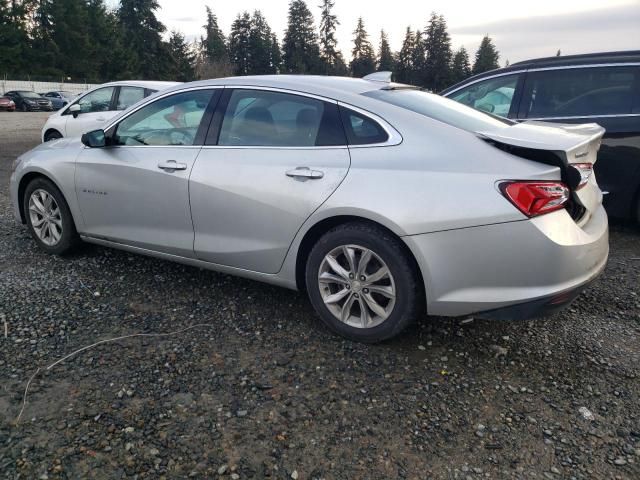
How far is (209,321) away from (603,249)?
2.48 metres

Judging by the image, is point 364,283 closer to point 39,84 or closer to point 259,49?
point 39,84

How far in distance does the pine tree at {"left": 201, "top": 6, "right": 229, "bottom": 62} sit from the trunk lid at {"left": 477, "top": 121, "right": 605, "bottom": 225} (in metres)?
88.2

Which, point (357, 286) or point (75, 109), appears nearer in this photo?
point (357, 286)

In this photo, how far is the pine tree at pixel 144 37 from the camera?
6056cm

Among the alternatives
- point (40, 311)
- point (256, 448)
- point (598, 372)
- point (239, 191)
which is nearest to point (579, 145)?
point (598, 372)

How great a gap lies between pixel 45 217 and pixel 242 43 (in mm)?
90976

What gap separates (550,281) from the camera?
2.62m

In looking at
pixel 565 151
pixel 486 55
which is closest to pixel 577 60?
pixel 565 151

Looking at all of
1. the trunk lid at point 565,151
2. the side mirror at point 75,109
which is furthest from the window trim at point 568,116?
the side mirror at point 75,109

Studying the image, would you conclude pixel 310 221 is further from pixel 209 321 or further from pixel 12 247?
pixel 12 247

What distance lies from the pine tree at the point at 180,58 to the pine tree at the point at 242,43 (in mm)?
21502

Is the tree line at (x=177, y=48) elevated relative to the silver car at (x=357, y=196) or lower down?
elevated

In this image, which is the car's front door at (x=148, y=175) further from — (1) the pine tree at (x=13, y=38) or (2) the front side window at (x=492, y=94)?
(1) the pine tree at (x=13, y=38)

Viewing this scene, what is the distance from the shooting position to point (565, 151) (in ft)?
8.65
